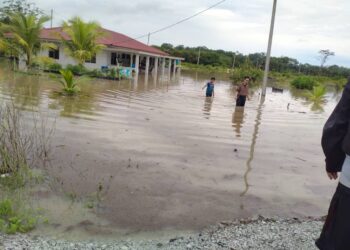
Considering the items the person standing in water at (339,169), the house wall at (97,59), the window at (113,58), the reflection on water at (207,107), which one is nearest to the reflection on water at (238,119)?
the reflection on water at (207,107)

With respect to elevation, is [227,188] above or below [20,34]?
below

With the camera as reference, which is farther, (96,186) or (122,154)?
(122,154)

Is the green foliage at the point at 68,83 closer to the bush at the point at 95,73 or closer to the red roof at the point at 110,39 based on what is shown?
the bush at the point at 95,73

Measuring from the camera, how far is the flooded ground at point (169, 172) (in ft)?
14.4

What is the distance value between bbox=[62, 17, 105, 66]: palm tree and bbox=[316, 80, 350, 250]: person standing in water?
75.7ft

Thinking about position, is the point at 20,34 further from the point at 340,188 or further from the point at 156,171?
the point at 340,188

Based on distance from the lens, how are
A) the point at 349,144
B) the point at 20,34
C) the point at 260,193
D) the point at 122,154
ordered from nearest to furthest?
1. the point at 349,144
2. the point at 260,193
3. the point at 122,154
4. the point at 20,34

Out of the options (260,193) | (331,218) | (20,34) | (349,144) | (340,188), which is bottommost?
(260,193)

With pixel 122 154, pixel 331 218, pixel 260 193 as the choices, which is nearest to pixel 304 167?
pixel 260 193

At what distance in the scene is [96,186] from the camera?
5148 millimetres

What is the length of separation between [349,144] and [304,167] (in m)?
5.46

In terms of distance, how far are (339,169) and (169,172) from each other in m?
4.02

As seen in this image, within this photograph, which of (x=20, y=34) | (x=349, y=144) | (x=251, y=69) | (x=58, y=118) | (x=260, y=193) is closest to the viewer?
(x=349, y=144)

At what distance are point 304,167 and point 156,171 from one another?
320 centimetres
